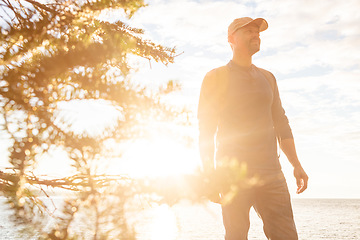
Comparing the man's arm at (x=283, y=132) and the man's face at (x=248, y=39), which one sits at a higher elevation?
the man's face at (x=248, y=39)

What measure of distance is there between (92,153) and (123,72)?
790 mm

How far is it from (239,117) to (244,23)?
88cm

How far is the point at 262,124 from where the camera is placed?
10.7 feet

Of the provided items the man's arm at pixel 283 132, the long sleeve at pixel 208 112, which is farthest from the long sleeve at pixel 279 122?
the long sleeve at pixel 208 112

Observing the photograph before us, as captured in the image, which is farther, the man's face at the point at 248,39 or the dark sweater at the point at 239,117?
the man's face at the point at 248,39

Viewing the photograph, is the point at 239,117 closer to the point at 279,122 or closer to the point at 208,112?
the point at 208,112

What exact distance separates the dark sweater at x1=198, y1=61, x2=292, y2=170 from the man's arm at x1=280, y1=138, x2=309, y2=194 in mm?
295

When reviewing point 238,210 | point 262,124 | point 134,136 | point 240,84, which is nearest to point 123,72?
point 134,136

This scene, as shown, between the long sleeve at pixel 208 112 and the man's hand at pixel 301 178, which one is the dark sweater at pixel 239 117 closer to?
the long sleeve at pixel 208 112

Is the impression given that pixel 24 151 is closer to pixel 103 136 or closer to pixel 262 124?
pixel 103 136

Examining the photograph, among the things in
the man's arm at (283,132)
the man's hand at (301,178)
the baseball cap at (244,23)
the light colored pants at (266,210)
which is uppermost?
the baseball cap at (244,23)

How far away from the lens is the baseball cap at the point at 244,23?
334 centimetres

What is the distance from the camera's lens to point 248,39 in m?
3.35

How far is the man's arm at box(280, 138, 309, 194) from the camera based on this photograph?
3.49 metres
